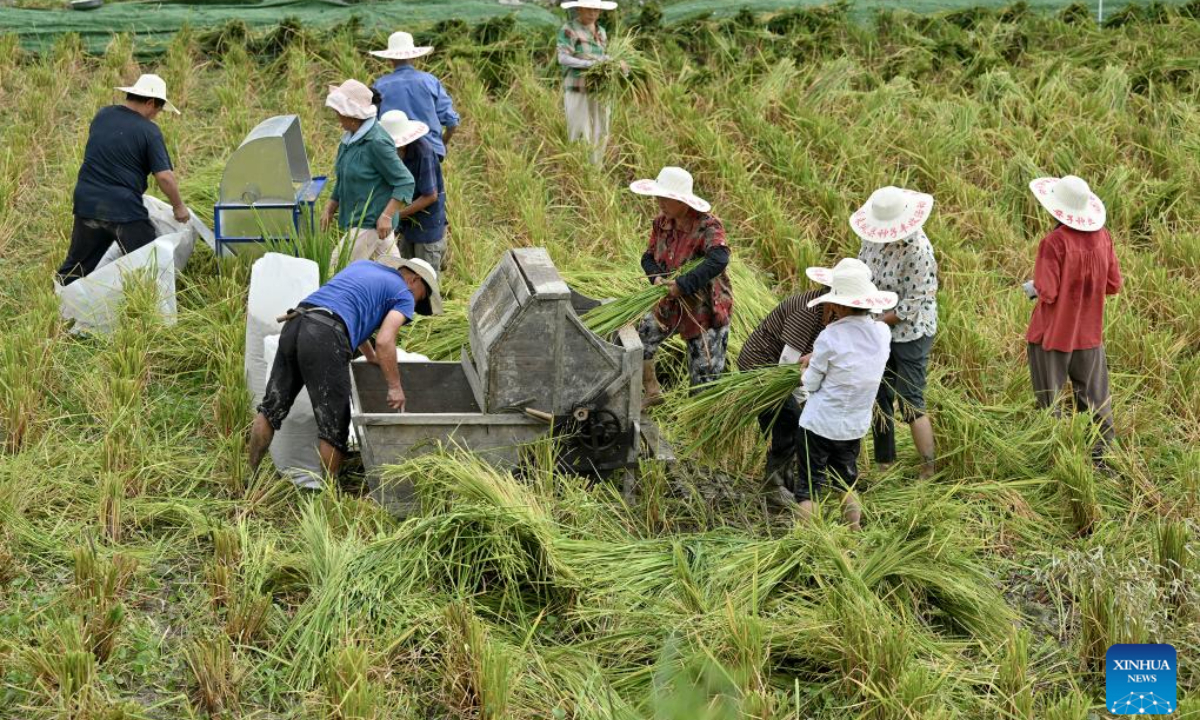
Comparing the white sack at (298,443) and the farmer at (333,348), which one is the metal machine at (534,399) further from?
Result: the white sack at (298,443)

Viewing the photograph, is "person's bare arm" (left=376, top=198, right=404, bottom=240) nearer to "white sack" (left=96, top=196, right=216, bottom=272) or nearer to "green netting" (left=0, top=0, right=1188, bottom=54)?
"white sack" (left=96, top=196, right=216, bottom=272)

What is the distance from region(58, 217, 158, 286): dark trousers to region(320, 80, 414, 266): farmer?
1.13 metres

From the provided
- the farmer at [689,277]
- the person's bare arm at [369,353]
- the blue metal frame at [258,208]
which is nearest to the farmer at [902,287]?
the farmer at [689,277]

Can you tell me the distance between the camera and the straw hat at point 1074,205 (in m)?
6.09

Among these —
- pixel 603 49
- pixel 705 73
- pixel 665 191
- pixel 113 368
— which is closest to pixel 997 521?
pixel 665 191

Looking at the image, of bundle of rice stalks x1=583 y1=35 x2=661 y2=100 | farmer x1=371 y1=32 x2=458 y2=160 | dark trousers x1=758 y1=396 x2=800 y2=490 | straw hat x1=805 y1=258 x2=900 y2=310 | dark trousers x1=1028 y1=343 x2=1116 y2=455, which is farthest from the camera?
bundle of rice stalks x1=583 y1=35 x2=661 y2=100

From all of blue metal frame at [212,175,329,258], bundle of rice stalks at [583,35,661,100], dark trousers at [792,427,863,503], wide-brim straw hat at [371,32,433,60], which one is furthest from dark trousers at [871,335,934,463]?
bundle of rice stalks at [583,35,661,100]

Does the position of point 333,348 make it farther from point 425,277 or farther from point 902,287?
point 902,287

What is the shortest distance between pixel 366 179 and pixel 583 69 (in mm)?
2860

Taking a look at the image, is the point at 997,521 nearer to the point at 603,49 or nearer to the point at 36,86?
the point at 603,49

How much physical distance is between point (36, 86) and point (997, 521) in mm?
8107

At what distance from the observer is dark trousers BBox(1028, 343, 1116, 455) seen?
6324 millimetres

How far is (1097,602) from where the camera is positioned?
479 centimetres

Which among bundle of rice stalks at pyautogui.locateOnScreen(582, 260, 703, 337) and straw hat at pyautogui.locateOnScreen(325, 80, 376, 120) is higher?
straw hat at pyautogui.locateOnScreen(325, 80, 376, 120)
